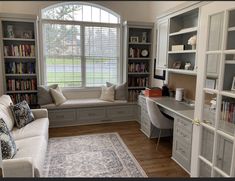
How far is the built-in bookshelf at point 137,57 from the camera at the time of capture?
13.9 feet

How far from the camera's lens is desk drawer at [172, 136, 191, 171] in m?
2.29

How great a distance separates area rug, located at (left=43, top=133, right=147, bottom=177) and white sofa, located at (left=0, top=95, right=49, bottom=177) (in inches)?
12.6

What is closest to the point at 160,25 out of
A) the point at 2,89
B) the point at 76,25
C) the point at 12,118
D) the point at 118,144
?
the point at 76,25

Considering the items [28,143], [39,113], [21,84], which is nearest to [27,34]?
[21,84]

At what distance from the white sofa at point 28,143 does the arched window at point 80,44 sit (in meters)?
1.36

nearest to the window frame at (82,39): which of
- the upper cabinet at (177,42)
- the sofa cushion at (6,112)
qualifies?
the sofa cushion at (6,112)

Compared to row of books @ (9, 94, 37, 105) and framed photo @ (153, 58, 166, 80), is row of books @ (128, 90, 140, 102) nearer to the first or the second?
framed photo @ (153, 58, 166, 80)

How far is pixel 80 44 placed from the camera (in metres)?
4.21

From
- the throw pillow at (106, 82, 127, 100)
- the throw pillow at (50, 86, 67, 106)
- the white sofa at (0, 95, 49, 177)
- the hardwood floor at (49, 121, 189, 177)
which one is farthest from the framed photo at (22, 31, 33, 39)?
the throw pillow at (106, 82, 127, 100)

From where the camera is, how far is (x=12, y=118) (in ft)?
8.74

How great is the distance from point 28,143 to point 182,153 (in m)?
1.83

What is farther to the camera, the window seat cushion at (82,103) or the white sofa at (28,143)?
the window seat cushion at (82,103)

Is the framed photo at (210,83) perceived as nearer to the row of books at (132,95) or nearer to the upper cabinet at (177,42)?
the upper cabinet at (177,42)

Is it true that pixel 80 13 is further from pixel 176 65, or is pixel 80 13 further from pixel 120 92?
pixel 176 65
